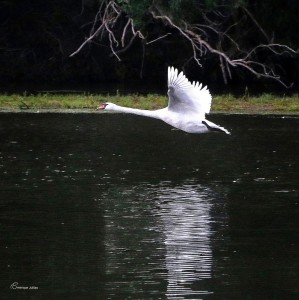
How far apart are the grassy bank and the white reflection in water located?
10.5 metres

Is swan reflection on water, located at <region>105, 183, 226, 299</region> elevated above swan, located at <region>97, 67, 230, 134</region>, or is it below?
below

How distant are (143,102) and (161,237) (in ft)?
46.9

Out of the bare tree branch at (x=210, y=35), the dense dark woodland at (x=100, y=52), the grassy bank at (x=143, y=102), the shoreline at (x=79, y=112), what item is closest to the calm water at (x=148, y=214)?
the shoreline at (x=79, y=112)

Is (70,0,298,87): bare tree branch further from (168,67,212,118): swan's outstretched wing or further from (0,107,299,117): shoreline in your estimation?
(168,67,212,118): swan's outstretched wing

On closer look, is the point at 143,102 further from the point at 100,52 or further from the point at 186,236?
the point at 186,236

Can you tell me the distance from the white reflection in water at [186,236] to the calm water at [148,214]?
0.01 m

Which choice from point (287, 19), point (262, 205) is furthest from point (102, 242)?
point (287, 19)

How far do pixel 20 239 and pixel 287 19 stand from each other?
2090 centimetres

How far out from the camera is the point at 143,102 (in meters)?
25.4

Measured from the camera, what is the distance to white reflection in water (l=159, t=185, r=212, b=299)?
Result: 31.5ft

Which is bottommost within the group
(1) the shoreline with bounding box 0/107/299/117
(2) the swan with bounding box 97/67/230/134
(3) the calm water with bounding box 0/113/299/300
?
(1) the shoreline with bounding box 0/107/299/117

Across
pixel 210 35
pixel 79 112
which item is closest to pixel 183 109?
pixel 79 112

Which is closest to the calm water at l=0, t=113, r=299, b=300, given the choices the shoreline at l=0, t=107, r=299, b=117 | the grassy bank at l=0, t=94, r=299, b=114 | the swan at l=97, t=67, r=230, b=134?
the swan at l=97, t=67, r=230, b=134

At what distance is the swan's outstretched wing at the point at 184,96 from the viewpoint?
50.6 ft
